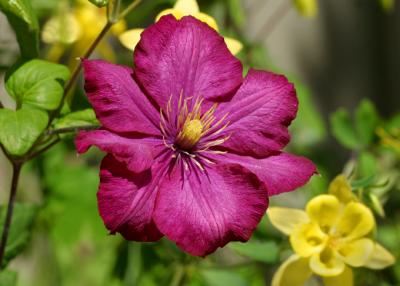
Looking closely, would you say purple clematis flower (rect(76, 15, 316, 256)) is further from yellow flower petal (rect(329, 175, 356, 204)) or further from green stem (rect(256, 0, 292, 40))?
green stem (rect(256, 0, 292, 40))

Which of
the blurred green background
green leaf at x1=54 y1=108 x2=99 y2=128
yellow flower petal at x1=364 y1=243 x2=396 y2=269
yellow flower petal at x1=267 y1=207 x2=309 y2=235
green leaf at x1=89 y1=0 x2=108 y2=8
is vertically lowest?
the blurred green background

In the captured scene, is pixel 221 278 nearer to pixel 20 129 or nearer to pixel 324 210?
pixel 324 210

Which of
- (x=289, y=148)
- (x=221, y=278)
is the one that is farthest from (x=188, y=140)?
(x=289, y=148)

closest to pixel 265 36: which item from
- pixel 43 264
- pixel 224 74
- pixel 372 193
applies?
pixel 43 264

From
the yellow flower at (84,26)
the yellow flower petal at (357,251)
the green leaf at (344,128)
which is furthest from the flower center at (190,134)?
the green leaf at (344,128)

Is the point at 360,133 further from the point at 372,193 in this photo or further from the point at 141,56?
the point at 141,56

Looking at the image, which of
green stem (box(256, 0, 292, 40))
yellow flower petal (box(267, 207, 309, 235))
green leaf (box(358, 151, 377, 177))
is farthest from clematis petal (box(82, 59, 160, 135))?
green stem (box(256, 0, 292, 40))
